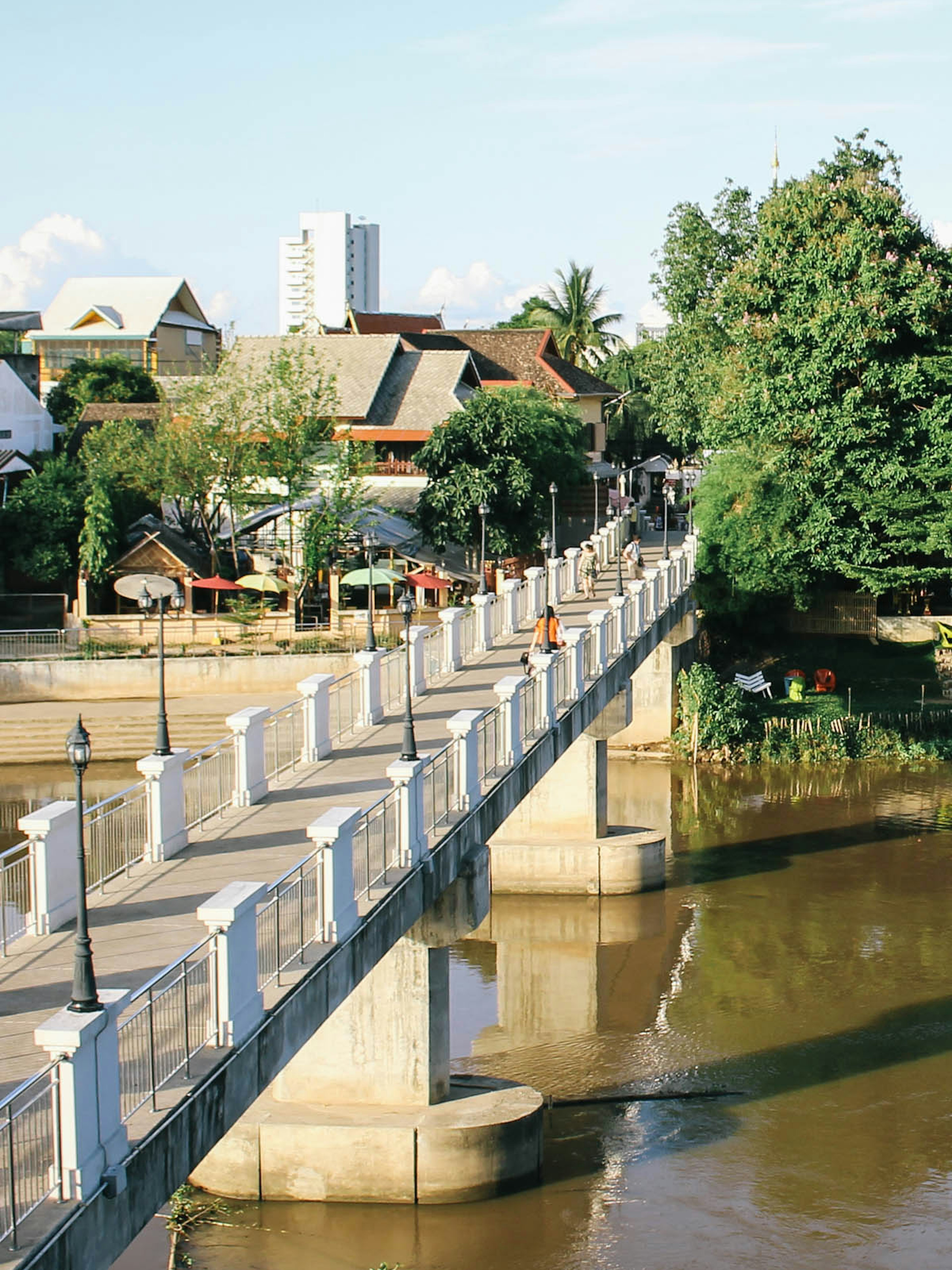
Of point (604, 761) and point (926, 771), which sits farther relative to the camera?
point (926, 771)

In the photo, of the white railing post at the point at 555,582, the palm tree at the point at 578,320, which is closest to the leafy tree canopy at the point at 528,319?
the palm tree at the point at 578,320

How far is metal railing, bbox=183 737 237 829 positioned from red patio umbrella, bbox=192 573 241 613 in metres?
28.7

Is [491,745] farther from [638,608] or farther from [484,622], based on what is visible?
[638,608]

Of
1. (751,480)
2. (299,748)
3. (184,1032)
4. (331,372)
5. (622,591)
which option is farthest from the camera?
(331,372)

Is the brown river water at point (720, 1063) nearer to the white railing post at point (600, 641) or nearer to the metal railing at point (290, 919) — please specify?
the white railing post at point (600, 641)

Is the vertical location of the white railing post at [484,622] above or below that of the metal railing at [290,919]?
above

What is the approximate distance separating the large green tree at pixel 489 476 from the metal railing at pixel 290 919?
1390 inches

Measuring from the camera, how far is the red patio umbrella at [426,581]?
46969mm

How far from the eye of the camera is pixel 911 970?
25641 mm

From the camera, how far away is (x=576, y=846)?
30359mm

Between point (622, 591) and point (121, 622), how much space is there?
588 inches

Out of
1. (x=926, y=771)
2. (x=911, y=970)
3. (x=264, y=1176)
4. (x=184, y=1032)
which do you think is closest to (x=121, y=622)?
(x=926, y=771)

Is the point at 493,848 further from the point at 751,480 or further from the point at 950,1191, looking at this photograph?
the point at 751,480

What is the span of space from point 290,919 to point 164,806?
316 centimetres
